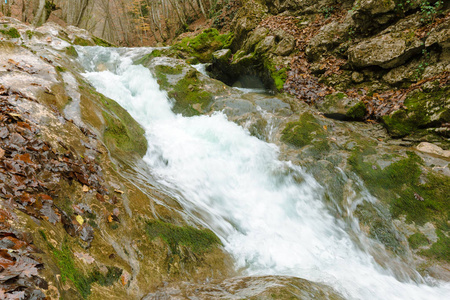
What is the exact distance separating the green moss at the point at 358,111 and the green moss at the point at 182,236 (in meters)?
6.60

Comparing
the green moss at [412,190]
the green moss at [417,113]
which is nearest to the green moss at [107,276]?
the green moss at [412,190]

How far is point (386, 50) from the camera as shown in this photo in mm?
7875

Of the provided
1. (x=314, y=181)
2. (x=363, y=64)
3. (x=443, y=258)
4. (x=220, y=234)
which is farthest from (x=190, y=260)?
(x=363, y=64)

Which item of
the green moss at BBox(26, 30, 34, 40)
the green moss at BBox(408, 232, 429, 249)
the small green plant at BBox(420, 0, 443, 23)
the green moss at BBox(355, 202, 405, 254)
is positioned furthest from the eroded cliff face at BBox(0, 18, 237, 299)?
the green moss at BBox(26, 30, 34, 40)

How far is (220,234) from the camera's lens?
4395 mm

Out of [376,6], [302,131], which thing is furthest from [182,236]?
[376,6]

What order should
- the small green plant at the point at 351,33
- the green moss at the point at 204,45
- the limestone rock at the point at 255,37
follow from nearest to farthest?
the small green plant at the point at 351,33 → the limestone rock at the point at 255,37 → the green moss at the point at 204,45

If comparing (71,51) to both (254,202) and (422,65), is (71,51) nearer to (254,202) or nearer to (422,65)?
(254,202)

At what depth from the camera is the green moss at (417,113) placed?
6441mm

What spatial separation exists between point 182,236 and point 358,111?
723 centimetres

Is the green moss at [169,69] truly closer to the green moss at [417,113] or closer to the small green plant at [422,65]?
the green moss at [417,113]

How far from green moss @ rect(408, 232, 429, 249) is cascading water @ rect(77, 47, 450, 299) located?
2.35 ft

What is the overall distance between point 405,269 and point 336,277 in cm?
176

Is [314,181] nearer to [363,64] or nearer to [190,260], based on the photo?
[190,260]
